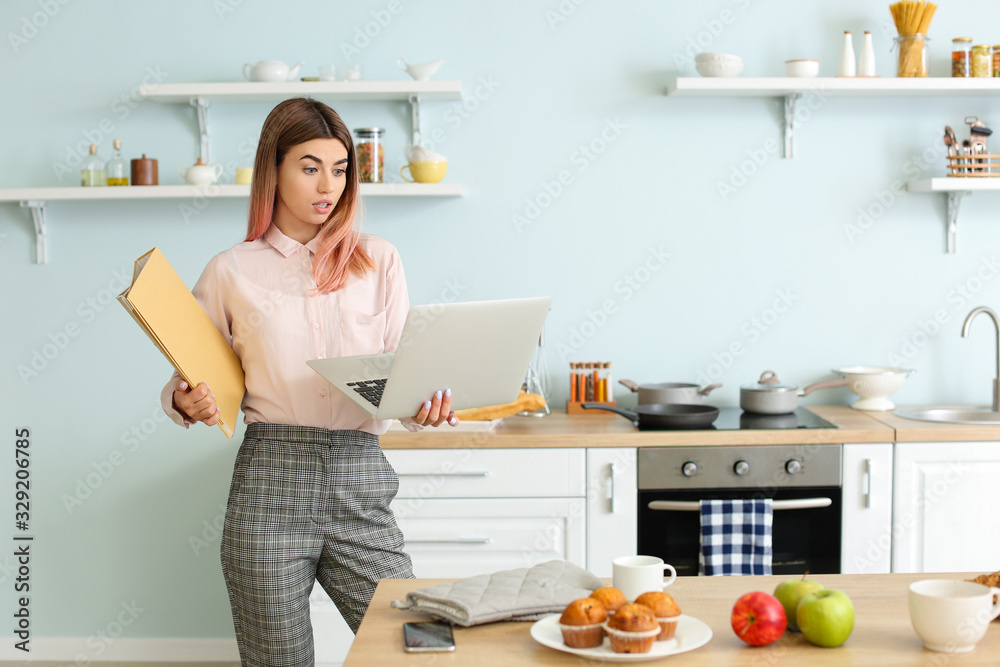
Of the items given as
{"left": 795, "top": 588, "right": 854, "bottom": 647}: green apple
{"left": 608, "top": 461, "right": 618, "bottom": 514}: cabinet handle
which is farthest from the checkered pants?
{"left": 608, "top": 461, "right": 618, "bottom": 514}: cabinet handle

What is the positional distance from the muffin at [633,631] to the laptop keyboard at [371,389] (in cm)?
64

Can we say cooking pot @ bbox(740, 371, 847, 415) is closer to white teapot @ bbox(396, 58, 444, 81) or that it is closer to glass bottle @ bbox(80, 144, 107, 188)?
white teapot @ bbox(396, 58, 444, 81)

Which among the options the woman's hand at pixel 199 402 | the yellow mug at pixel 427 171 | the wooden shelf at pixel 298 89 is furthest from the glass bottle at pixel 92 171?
the woman's hand at pixel 199 402

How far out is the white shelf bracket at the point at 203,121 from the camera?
3104mm

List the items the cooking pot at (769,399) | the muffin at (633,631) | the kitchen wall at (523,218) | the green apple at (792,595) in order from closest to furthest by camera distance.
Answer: the muffin at (633,631), the green apple at (792,595), the cooking pot at (769,399), the kitchen wall at (523,218)

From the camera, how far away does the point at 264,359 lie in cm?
176

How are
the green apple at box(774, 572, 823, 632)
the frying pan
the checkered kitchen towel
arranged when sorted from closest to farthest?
the green apple at box(774, 572, 823, 632) → the checkered kitchen towel → the frying pan

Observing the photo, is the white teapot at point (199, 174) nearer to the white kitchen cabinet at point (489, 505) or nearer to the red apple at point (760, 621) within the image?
the white kitchen cabinet at point (489, 505)

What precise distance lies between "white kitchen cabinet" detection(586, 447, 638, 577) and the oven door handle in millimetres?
78

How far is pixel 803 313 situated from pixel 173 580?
7.92 feet

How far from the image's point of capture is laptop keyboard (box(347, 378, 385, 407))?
63.6 inches

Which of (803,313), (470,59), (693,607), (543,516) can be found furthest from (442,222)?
(693,607)

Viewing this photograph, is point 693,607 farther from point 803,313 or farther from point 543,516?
point 803,313

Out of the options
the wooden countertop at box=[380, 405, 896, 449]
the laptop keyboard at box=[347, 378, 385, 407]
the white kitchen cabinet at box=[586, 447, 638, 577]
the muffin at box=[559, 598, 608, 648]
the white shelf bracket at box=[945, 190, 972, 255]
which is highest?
the white shelf bracket at box=[945, 190, 972, 255]
